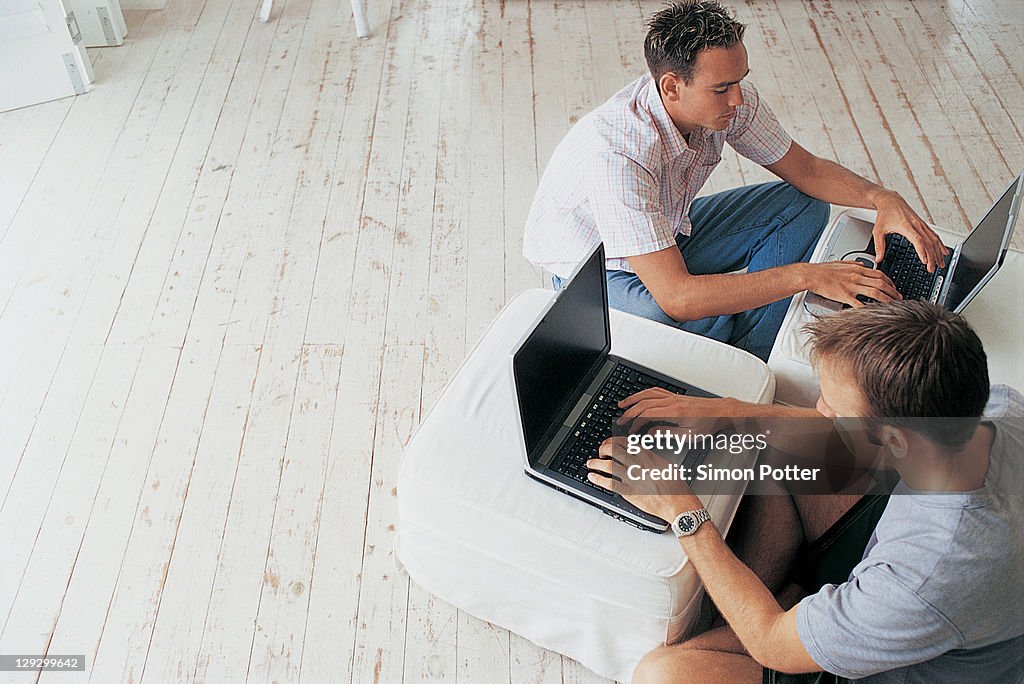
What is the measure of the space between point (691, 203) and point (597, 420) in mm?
846

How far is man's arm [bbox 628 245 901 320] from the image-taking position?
188 cm

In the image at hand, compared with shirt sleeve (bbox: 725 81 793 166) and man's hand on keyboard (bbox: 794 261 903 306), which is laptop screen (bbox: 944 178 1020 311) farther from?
shirt sleeve (bbox: 725 81 793 166)

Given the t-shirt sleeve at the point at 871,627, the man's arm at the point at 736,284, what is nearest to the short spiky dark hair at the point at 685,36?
the man's arm at the point at 736,284

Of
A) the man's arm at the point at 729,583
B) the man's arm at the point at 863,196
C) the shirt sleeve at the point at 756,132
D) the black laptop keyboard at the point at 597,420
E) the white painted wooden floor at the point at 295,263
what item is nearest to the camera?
the man's arm at the point at 729,583

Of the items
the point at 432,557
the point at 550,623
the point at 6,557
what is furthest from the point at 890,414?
the point at 6,557

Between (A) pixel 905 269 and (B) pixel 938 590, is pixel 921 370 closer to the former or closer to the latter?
(B) pixel 938 590

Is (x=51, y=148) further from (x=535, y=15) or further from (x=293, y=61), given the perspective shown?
(x=535, y=15)

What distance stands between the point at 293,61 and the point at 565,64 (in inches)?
42.2

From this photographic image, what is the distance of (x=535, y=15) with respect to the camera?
3.86 m

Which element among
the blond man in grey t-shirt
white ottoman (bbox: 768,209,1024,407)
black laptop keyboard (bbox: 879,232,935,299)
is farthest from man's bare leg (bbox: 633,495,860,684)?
black laptop keyboard (bbox: 879,232,935,299)

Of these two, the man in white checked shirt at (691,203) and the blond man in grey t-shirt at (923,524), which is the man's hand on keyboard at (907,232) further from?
the blond man in grey t-shirt at (923,524)

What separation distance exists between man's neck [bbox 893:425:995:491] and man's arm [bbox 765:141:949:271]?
89cm

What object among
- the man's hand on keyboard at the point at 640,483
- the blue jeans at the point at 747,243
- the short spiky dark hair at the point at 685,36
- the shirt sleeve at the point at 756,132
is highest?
the short spiky dark hair at the point at 685,36

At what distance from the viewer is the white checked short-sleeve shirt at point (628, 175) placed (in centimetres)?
189
